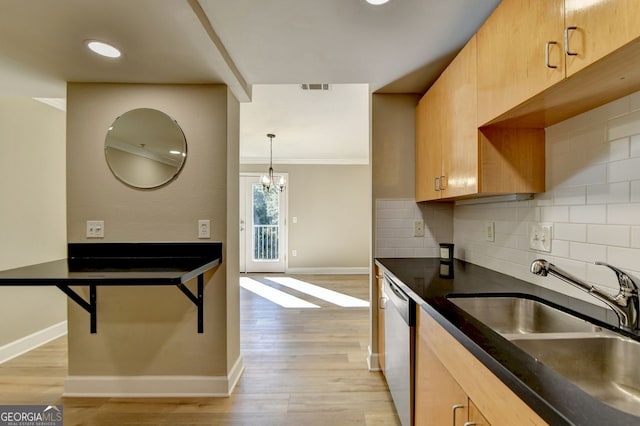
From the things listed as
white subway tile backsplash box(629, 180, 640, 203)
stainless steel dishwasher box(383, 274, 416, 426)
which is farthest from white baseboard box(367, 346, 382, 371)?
white subway tile backsplash box(629, 180, 640, 203)

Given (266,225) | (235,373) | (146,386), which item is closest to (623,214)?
(235,373)

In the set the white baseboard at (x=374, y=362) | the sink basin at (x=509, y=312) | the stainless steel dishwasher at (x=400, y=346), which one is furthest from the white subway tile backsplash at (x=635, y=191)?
the white baseboard at (x=374, y=362)

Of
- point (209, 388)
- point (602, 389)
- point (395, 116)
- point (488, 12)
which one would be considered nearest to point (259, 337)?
point (209, 388)

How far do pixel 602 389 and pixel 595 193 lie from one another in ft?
2.30

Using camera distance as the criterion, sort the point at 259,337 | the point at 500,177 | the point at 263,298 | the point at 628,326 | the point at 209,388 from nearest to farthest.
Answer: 1. the point at 628,326
2. the point at 500,177
3. the point at 209,388
4. the point at 259,337
5. the point at 263,298

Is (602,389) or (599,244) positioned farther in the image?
(599,244)

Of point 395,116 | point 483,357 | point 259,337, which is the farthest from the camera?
point 259,337

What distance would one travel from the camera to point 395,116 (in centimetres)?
230

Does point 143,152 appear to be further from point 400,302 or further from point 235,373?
point 400,302

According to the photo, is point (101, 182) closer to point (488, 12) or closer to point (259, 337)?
point (259, 337)

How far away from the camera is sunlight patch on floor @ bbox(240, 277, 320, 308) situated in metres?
3.91

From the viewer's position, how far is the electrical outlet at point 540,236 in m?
1.37

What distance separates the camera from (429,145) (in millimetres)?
1990

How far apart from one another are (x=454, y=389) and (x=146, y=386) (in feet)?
6.56
